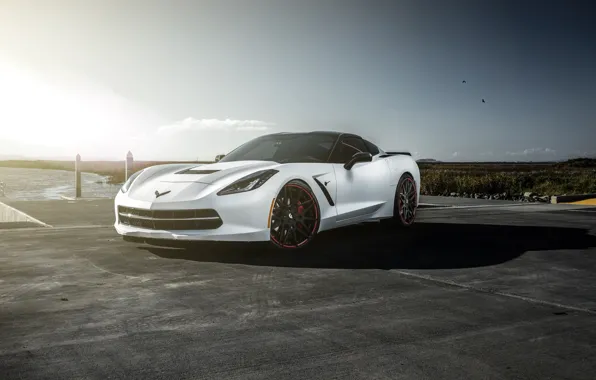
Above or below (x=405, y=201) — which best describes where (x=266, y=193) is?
above

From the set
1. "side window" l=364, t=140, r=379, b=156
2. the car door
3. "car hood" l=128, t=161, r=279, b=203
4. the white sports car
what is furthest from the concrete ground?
"side window" l=364, t=140, r=379, b=156

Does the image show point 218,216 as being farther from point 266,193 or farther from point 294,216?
point 294,216

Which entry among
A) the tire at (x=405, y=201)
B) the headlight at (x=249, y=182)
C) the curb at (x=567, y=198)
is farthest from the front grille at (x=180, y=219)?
the curb at (x=567, y=198)

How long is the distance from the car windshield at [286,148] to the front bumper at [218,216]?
1174 mm

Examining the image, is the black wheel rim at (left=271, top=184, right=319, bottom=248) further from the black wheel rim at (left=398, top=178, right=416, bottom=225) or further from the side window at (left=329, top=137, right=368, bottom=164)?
the black wheel rim at (left=398, top=178, right=416, bottom=225)

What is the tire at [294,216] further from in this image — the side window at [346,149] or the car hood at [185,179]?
the side window at [346,149]

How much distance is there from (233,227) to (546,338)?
345cm

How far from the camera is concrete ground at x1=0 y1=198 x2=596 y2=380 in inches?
121

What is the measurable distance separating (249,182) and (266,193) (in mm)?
226

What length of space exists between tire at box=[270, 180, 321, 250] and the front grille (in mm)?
700

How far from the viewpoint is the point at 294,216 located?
22.2ft

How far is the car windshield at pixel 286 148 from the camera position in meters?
7.59

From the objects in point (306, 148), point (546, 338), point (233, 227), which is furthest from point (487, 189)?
point (546, 338)

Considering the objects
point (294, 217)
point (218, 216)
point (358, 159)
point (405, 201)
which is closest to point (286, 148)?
point (358, 159)
